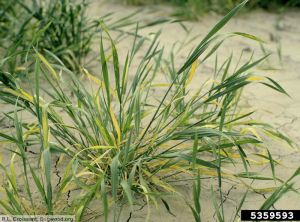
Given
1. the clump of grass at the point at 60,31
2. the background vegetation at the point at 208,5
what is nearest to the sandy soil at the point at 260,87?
the background vegetation at the point at 208,5

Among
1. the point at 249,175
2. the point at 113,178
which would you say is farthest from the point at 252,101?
the point at 113,178

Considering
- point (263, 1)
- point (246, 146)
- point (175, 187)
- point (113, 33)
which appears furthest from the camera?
point (263, 1)

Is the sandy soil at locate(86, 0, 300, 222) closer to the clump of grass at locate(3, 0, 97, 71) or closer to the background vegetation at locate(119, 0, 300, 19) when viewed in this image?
the background vegetation at locate(119, 0, 300, 19)

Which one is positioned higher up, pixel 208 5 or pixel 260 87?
pixel 208 5

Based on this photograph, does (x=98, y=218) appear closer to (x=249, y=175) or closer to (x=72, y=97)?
(x=249, y=175)

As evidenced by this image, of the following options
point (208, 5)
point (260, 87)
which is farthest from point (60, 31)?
point (208, 5)

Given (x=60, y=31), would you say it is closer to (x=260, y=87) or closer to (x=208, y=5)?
(x=260, y=87)

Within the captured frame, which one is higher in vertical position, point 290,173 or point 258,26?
point 258,26

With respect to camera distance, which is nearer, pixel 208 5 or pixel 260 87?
pixel 260 87

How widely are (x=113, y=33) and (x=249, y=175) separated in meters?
1.60

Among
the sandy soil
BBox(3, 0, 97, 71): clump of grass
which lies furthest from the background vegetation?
BBox(3, 0, 97, 71): clump of grass

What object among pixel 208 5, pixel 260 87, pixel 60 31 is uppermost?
pixel 208 5

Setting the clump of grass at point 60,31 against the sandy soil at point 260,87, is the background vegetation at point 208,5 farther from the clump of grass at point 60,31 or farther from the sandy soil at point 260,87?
the clump of grass at point 60,31

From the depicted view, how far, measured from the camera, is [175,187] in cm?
173
